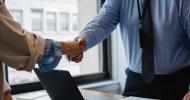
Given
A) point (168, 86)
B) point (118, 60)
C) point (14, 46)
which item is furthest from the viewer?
point (118, 60)

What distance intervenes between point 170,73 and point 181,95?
0.42 feet

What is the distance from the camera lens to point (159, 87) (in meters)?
1.56

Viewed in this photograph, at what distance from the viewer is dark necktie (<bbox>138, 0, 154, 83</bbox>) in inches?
61.8

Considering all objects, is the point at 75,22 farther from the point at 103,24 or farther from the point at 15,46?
the point at 15,46

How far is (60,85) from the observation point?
4.30 feet

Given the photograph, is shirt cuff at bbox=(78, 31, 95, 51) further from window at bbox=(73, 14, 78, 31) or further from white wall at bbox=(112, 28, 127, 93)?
white wall at bbox=(112, 28, 127, 93)

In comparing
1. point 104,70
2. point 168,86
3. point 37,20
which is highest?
point 37,20

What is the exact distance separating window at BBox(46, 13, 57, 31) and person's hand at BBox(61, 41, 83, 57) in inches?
40.9

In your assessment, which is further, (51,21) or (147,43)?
(51,21)

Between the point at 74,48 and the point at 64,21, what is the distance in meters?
1.26

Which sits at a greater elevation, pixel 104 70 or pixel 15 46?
pixel 15 46

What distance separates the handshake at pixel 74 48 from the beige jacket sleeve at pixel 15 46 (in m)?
0.25

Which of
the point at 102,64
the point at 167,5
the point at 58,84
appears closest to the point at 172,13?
the point at 167,5

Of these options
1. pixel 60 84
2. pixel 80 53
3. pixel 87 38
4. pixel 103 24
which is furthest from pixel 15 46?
pixel 103 24
